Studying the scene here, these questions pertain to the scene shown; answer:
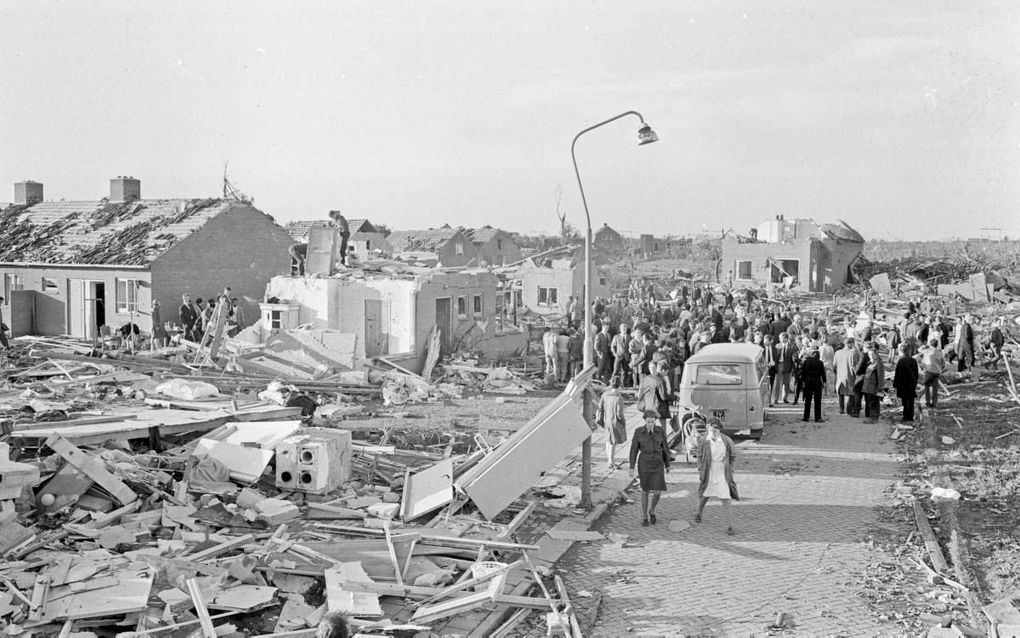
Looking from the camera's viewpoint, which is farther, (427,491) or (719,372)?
(719,372)

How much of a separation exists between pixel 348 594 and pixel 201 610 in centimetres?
138

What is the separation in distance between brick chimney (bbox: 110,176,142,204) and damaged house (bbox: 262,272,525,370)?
42.5 feet

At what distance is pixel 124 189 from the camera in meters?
37.4

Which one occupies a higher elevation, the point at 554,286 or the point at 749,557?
the point at 554,286

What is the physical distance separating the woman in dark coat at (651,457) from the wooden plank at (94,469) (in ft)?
21.0

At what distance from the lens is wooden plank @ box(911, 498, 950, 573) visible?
10.7 metres

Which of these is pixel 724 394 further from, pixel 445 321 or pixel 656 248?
pixel 656 248

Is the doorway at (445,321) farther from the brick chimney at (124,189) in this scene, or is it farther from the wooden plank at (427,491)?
the brick chimney at (124,189)

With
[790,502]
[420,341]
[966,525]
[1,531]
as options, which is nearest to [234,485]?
[1,531]

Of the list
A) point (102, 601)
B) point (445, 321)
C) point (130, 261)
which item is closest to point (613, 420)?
point (102, 601)

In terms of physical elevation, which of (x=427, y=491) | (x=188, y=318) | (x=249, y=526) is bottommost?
(x=249, y=526)

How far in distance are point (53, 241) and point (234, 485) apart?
26.2 m

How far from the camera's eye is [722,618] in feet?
30.6

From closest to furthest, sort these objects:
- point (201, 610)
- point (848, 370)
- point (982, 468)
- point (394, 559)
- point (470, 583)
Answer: point (201, 610) < point (470, 583) < point (394, 559) < point (982, 468) < point (848, 370)
